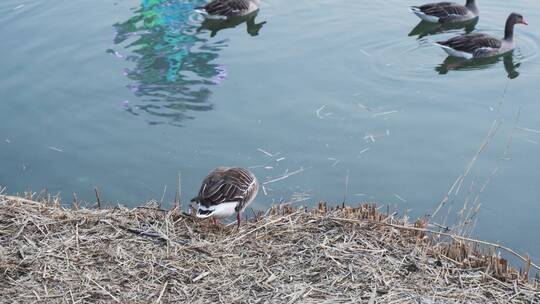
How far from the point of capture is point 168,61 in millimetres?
12625

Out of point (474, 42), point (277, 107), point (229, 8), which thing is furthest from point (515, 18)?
point (229, 8)

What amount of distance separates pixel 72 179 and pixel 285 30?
18.0 ft

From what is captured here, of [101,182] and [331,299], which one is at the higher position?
[331,299]

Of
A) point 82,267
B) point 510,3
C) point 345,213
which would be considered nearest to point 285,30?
point 510,3

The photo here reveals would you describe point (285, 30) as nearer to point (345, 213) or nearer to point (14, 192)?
point (14, 192)

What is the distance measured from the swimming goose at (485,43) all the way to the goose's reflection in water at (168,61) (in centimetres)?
375

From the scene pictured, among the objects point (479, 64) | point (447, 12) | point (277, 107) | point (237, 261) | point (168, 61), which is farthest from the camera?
point (447, 12)

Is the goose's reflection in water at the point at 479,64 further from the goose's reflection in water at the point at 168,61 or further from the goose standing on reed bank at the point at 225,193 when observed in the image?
the goose standing on reed bank at the point at 225,193

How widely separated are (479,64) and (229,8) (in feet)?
15.6

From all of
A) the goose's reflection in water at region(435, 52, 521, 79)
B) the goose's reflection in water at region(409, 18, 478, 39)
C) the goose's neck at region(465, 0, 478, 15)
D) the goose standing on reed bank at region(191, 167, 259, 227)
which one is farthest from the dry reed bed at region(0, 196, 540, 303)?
the goose's neck at region(465, 0, 478, 15)

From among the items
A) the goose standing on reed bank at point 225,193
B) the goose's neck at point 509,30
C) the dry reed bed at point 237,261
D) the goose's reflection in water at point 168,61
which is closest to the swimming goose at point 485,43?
the goose's neck at point 509,30

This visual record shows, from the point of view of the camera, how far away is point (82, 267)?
5711 millimetres

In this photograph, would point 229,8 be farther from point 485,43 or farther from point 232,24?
point 485,43

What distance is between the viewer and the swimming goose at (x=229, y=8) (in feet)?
48.4
